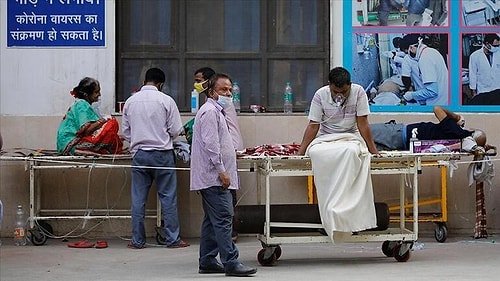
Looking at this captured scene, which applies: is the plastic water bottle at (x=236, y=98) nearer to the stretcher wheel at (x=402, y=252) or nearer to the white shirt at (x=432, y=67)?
the white shirt at (x=432, y=67)

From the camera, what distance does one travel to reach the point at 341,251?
1134cm

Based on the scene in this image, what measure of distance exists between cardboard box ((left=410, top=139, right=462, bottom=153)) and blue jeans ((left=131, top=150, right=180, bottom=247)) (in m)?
2.66

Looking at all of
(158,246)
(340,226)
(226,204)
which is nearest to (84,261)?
(158,246)

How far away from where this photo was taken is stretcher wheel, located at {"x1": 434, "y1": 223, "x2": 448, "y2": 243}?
1191cm

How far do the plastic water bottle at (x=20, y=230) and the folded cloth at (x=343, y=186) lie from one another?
3850 millimetres

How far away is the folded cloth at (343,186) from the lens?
32.1 ft

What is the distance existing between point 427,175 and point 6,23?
525 centimetres

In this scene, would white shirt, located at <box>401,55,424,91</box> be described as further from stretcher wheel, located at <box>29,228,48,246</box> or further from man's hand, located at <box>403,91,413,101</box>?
stretcher wheel, located at <box>29,228,48,246</box>

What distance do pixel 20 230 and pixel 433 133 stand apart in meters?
4.75

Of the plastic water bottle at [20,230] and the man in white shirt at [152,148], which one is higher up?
the man in white shirt at [152,148]

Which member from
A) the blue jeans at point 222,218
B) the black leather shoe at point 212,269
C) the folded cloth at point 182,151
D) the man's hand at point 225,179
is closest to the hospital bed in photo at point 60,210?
the folded cloth at point 182,151

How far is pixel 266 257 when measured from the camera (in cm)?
1019

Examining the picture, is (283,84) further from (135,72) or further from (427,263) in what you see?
(427,263)

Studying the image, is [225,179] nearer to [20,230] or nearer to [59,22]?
[20,230]
